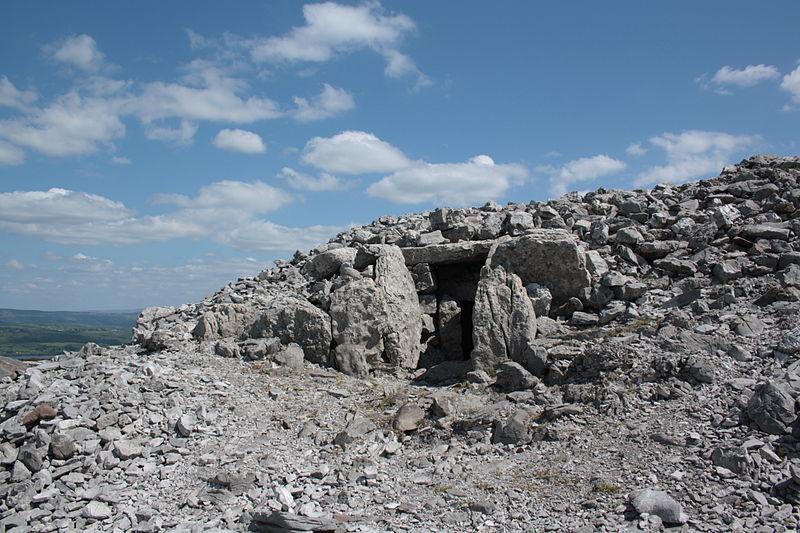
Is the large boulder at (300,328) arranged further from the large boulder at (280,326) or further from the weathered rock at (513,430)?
the weathered rock at (513,430)

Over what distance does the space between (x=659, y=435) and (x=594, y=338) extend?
4.61 metres

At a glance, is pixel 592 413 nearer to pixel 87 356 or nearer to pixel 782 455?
pixel 782 455

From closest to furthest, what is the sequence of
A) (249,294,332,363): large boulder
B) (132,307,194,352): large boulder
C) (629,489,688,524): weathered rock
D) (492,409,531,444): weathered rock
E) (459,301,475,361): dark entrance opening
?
(629,489,688,524): weathered rock
(492,409,531,444): weathered rock
(132,307,194,352): large boulder
(249,294,332,363): large boulder
(459,301,475,361): dark entrance opening

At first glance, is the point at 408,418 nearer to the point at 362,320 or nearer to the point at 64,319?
the point at 362,320

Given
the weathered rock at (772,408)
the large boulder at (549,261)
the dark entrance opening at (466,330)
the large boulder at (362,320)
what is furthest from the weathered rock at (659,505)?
the dark entrance opening at (466,330)

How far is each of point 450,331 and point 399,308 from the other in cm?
244

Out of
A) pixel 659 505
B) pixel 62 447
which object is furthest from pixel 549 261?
pixel 62 447

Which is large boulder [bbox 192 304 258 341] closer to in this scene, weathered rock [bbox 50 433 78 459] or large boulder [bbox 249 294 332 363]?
large boulder [bbox 249 294 332 363]

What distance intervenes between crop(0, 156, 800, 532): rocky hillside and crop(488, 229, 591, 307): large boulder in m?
0.06

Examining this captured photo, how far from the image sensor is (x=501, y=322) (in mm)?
15039

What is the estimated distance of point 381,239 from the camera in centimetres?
2042

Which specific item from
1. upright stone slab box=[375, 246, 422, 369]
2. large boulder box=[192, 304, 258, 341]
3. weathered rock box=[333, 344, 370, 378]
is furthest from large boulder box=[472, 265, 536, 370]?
large boulder box=[192, 304, 258, 341]

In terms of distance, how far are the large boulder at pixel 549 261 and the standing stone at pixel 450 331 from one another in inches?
83.8

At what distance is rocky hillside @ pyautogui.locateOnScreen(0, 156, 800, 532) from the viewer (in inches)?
325
